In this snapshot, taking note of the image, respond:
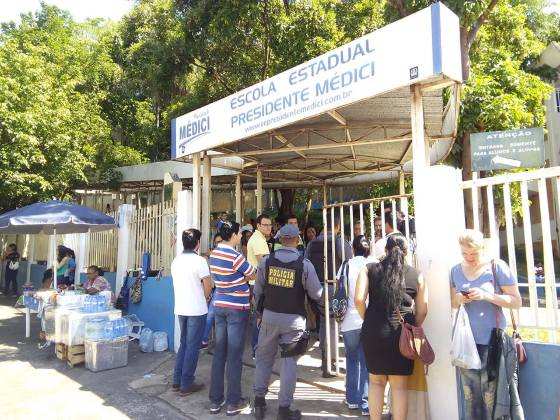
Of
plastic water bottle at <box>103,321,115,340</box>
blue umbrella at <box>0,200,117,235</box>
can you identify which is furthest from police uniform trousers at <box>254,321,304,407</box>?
blue umbrella at <box>0,200,117,235</box>

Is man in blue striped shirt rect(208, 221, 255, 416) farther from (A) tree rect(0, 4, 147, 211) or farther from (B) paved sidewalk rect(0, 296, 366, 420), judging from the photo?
(A) tree rect(0, 4, 147, 211)

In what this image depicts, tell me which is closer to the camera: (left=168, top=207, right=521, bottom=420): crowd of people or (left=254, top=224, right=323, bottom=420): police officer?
(left=168, top=207, right=521, bottom=420): crowd of people

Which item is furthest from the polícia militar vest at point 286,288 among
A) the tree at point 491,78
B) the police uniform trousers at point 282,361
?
the tree at point 491,78

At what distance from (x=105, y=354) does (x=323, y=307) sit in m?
3.14

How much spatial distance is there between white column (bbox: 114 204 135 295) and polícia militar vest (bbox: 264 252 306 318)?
18.0ft

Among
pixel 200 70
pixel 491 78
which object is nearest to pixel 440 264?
pixel 491 78

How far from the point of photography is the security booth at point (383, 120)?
3.78 metres

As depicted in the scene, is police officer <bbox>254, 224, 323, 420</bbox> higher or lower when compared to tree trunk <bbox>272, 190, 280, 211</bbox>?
lower

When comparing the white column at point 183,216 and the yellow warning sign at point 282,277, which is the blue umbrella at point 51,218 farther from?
the yellow warning sign at point 282,277

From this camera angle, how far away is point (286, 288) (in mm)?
4117

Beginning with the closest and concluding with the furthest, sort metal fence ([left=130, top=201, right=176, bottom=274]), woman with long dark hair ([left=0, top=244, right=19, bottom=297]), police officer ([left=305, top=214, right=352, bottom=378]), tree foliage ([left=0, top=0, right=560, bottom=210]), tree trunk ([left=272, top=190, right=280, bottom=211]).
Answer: police officer ([left=305, top=214, right=352, bottom=378]) < metal fence ([left=130, top=201, right=176, bottom=274]) < tree foliage ([left=0, top=0, right=560, bottom=210]) < woman with long dark hair ([left=0, top=244, right=19, bottom=297]) < tree trunk ([left=272, top=190, right=280, bottom=211])

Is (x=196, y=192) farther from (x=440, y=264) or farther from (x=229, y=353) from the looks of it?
(x=440, y=264)

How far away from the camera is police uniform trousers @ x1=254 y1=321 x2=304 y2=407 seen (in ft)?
→ 13.5

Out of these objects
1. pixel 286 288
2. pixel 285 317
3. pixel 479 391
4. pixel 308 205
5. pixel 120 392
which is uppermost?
pixel 308 205
